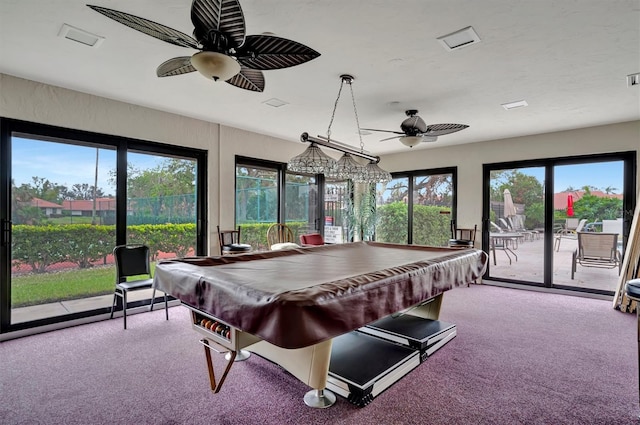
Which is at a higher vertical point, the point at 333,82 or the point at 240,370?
the point at 333,82

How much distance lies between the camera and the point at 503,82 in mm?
3309

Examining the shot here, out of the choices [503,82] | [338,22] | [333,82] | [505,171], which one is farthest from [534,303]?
[338,22]

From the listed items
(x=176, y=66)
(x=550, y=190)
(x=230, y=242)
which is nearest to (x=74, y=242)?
(x=230, y=242)

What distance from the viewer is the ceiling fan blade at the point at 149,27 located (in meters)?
1.60

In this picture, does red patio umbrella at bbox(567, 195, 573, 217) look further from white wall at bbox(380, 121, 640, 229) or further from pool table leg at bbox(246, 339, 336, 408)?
pool table leg at bbox(246, 339, 336, 408)

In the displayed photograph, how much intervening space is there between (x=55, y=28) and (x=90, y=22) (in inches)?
12.4

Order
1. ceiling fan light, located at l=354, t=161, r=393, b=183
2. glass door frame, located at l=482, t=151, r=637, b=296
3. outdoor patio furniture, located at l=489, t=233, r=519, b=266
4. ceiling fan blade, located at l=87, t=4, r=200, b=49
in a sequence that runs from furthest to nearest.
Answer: outdoor patio furniture, located at l=489, t=233, r=519, b=266 < glass door frame, located at l=482, t=151, r=637, b=296 < ceiling fan light, located at l=354, t=161, r=393, b=183 < ceiling fan blade, located at l=87, t=4, r=200, b=49

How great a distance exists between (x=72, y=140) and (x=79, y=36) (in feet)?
5.42

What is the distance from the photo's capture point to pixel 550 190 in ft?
17.4

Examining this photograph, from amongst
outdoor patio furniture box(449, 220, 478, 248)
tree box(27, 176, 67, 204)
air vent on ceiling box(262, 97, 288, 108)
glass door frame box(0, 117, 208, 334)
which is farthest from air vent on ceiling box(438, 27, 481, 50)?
tree box(27, 176, 67, 204)

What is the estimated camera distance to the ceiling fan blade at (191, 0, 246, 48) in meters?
1.56

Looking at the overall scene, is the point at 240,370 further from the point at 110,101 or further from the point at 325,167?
the point at 110,101

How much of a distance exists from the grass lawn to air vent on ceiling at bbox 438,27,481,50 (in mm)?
4359

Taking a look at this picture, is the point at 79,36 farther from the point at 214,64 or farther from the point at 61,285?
the point at 61,285
